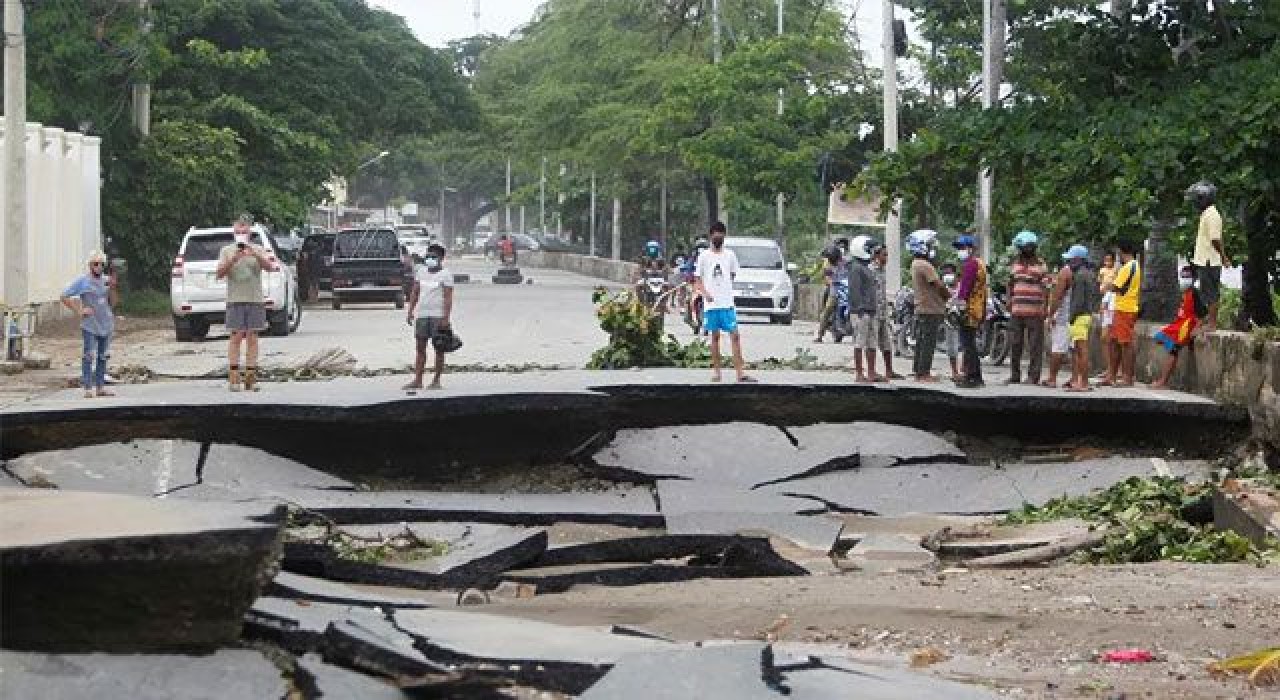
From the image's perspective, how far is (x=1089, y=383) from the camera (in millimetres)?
18484

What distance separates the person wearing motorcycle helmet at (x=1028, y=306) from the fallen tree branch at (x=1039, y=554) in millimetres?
6145

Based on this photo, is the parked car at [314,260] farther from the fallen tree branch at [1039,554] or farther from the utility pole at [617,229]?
the fallen tree branch at [1039,554]

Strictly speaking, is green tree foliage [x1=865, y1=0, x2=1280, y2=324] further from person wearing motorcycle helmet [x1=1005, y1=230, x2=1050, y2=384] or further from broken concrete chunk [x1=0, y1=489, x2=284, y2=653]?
broken concrete chunk [x1=0, y1=489, x2=284, y2=653]

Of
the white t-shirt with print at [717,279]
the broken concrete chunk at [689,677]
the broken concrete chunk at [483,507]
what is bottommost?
the broken concrete chunk at [483,507]

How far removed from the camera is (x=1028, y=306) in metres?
18.7

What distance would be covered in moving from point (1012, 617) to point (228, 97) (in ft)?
116

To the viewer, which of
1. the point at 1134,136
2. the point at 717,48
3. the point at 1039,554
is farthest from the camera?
the point at 717,48

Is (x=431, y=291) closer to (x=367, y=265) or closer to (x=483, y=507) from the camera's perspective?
(x=483, y=507)

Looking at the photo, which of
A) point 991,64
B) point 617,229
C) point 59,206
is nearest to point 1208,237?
point 991,64

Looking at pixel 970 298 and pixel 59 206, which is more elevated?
pixel 59 206

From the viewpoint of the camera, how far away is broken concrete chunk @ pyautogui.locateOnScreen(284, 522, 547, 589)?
970 centimetres

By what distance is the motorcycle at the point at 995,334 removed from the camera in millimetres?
23062

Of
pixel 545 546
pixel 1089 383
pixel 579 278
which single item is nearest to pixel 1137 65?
pixel 1089 383

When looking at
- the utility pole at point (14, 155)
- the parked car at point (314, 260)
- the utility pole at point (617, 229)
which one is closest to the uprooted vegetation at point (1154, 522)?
the utility pole at point (14, 155)
